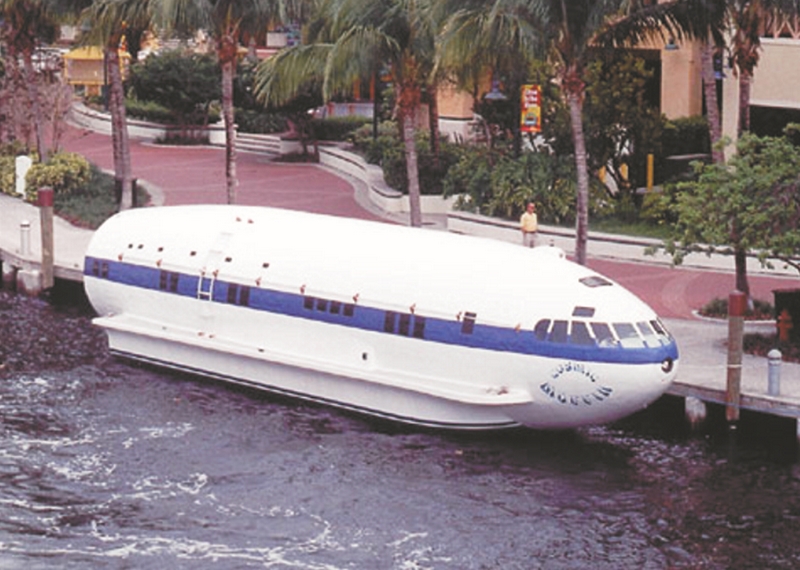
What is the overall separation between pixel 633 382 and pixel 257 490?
8.91m

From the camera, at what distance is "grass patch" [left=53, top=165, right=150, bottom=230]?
70.6 metres

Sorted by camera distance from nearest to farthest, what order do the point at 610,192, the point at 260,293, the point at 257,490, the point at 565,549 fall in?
the point at 565,549
the point at 257,490
the point at 260,293
the point at 610,192

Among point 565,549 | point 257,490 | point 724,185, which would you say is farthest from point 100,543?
point 724,185

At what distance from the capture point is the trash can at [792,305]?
48.2 m

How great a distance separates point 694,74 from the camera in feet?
258

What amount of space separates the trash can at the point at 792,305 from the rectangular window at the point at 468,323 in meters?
9.84

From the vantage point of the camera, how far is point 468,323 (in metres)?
43.3

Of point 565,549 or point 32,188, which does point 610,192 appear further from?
point 565,549

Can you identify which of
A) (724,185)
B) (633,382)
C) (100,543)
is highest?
(724,185)

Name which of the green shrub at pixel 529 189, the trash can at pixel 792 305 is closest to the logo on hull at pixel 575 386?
the trash can at pixel 792 305

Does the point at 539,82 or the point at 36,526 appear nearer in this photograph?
the point at 36,526

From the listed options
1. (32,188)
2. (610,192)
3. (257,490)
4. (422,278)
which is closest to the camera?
(257,490)

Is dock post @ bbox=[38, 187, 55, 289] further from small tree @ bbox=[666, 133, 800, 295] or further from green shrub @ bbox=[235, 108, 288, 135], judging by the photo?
green shrub @ bbox=[235, 108, 288, 135]

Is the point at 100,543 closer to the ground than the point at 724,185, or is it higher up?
closer to the ground
